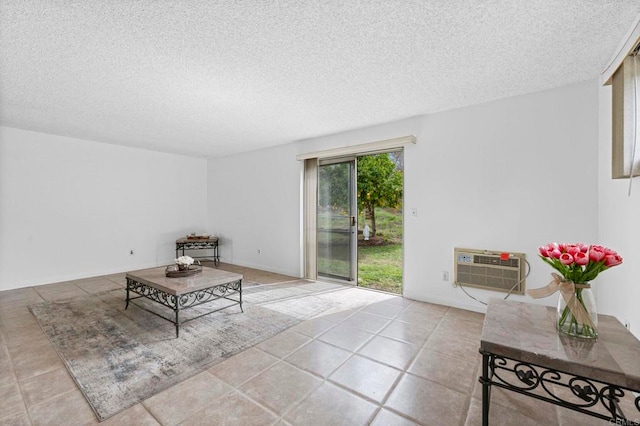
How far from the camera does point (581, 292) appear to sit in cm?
131

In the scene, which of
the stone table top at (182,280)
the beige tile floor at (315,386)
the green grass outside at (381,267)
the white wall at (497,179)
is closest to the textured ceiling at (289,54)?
the white wall at (497,179)

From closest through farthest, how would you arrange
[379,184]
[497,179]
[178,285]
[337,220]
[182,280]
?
[178,285] < [182,280] < [497,179] < [337,220] < [379,184]

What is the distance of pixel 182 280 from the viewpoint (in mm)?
2912

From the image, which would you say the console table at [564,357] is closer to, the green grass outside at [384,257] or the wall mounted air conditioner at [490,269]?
the wall mounted air conditioner at [490,269]

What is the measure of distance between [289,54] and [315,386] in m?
2.50

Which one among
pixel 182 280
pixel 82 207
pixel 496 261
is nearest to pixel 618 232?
pixel 496 261

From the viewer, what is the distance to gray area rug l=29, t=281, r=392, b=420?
1.86 meters

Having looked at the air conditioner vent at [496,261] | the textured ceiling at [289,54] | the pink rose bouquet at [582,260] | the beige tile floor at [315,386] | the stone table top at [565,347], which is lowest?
the beige tile floor at [315,386]

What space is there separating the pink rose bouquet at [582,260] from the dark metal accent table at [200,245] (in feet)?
19.0

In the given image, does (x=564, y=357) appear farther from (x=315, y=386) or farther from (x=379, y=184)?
(x=379, y=184)

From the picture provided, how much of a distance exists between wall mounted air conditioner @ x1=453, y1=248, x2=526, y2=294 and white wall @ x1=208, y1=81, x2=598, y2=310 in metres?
0.09

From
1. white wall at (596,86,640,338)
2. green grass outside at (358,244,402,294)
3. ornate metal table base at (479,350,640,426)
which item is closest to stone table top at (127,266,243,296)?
ornate metal table base at (479,350,640,426)

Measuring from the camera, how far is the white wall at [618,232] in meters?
1.78

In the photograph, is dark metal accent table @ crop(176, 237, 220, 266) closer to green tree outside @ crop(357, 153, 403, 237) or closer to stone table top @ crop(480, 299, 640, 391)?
green tree outside @ crop(357, 153, 403, 237)
